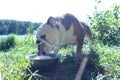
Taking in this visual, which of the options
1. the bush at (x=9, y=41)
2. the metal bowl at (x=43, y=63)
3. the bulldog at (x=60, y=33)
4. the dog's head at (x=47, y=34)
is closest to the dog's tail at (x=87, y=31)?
the bulldog at (x=60, y=33)

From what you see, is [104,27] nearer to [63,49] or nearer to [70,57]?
[63,49]

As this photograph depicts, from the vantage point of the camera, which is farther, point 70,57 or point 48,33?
point 70,57

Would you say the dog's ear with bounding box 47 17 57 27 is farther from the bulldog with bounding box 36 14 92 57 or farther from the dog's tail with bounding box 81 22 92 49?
the dog's tail with bounding box 81 22 92 49

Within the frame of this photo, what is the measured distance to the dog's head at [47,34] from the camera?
132 inches

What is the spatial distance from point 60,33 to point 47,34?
15 centimetres

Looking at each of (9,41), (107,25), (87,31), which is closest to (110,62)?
(87,31)

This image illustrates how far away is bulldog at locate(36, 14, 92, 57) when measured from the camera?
3.35 m

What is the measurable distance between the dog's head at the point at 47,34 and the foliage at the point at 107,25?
2190 mm

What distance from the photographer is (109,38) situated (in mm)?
5734

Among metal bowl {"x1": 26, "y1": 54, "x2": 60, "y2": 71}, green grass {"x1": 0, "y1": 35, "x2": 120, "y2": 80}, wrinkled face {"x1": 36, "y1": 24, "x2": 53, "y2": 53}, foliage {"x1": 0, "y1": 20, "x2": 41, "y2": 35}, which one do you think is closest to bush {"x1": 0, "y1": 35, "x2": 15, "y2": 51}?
foliage {"x1": 0, "y1": 20, "x2": 41, "y2": 35}

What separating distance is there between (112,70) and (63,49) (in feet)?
3.89

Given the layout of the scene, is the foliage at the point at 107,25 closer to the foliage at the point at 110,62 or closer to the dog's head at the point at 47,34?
the foliage at the point at 110,62

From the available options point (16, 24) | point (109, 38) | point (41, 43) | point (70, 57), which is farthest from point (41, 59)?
point (109, 38)

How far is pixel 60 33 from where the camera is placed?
11.3ft
